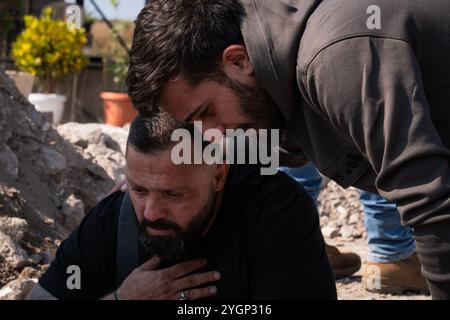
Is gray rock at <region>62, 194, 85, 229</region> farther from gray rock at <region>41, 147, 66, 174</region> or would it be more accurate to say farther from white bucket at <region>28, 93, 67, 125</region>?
white bucket at <region>28, 93, 67, 125</region>

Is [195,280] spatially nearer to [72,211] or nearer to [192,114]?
[192,114]

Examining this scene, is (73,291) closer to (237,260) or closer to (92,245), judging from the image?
(92,245)

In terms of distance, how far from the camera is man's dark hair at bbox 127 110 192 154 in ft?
8.14

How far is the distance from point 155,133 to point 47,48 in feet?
24.9

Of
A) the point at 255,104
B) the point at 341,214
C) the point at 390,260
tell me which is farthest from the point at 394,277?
the point at 255,104

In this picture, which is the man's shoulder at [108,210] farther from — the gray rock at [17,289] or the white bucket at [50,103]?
the white bucket at [50,103]

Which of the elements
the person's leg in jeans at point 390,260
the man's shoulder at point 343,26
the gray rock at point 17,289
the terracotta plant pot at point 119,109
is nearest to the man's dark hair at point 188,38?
the man's shoulder at point 343,26

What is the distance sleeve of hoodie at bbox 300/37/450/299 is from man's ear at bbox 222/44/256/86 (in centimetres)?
27

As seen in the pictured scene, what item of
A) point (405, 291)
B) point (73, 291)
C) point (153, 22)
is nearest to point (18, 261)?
point (73, 291)

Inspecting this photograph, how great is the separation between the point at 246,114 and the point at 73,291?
0.82 meters

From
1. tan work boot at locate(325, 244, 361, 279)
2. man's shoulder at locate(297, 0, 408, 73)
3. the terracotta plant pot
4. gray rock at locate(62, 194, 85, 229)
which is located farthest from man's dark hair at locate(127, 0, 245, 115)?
the terracotta plant pot

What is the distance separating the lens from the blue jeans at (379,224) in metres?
4.11

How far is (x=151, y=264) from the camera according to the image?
2533 mm
